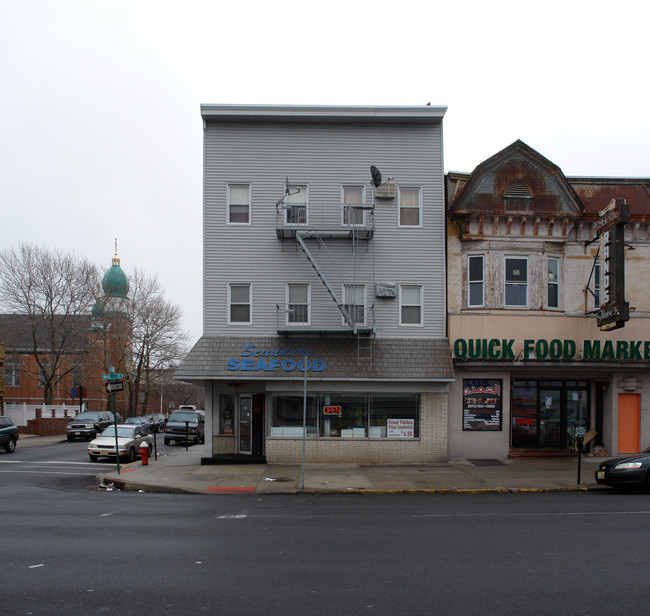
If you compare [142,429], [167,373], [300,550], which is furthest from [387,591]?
[167,373]

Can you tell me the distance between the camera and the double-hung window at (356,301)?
66.1 feet

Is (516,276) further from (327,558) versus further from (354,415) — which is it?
(327,558)

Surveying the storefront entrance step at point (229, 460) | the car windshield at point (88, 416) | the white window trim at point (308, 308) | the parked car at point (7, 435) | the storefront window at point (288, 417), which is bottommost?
the car windshield at point (88, 416)

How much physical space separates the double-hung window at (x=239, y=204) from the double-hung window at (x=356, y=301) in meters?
4.05

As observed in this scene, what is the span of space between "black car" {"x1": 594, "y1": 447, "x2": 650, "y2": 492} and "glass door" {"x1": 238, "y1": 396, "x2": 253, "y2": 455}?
10.7m

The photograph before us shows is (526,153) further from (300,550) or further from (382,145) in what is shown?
(300,550)

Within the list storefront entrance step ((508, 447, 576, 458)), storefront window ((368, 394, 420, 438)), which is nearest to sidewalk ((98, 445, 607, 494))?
storefront entrance step ((508, 447, 576, 458))

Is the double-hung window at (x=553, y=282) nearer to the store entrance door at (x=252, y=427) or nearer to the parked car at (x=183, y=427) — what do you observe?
the store entrance door at (x=252, y=427)

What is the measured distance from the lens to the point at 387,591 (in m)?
6.70

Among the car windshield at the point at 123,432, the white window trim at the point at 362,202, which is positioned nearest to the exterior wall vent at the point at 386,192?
the white window trim at the point at 362,202

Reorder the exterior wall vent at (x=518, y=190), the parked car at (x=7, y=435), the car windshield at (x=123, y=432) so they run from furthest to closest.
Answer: the parked car at (x=7, y=435) < the car windshield at (x=123, y=432) < the exterior wall vent at (x=518, y=190)

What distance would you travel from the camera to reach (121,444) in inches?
901

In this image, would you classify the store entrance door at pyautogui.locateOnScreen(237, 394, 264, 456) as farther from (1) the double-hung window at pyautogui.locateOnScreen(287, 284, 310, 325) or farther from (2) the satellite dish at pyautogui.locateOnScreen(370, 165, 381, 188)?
(2) the satellite dish at pyautogui.locateOnScreen(370, 165, 381, 188)

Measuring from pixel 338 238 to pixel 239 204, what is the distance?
11.5ft
